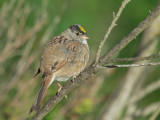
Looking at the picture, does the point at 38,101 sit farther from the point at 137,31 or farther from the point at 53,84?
the point at 53,84

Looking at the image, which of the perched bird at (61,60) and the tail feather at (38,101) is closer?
the tail feather at (38,101)

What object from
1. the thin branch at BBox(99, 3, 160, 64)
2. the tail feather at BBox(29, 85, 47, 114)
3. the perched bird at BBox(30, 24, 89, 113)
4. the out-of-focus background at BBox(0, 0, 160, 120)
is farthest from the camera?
the out-of-focus background at BBox(0, 0, 160, 120)

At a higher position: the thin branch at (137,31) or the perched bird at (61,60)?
the thin branch at (137,31)

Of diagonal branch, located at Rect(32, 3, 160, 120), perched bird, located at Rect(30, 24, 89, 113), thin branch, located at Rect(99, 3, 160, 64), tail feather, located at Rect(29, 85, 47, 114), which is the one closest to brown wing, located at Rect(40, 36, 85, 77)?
perched bird, located at Rect(30, 24, 89, 113)

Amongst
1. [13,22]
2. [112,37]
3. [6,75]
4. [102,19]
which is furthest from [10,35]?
[102,19]

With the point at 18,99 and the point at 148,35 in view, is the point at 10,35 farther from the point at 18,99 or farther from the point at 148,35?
the point at 148,35

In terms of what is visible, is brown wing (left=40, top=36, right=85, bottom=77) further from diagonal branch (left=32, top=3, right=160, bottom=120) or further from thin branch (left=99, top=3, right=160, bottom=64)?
thin branch (left=99, top=3, right=160, bottom=64)

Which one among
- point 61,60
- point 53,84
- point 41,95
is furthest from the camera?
point 53,84

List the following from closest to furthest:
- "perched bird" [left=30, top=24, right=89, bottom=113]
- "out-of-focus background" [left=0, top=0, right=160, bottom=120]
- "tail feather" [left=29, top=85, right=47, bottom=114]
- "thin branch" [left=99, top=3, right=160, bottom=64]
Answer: "thin branch" [left=99, top=3, right=160, bottom=64], "tail feather" [left=29, top=85, right=47, bottom=114], "perched bird" [left=30, top=24, right=89, bottom=113], "out-of-focus background" [left=0, top=0, right=160, bottom=120]

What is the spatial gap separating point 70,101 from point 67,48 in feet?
5.65

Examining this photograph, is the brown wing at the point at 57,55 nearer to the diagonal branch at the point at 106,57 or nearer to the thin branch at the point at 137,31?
the diagonal branch at the point at 106,57

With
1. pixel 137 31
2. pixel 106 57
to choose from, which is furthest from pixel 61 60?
pixel 137 31

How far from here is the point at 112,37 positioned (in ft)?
31.4

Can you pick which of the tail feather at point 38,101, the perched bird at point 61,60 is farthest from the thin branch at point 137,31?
the perched bird at point 61,60
